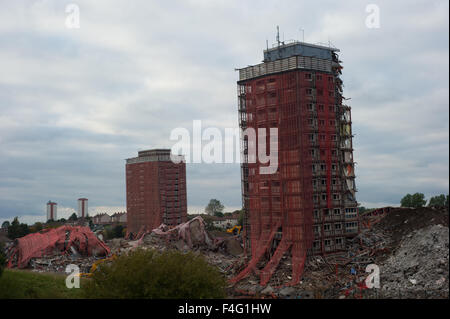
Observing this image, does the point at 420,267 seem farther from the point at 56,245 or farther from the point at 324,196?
the point at 56,245

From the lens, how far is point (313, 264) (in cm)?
6125

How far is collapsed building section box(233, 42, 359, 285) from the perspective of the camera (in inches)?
2532

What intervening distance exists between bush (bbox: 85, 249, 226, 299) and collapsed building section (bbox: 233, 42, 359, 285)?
2470 cm

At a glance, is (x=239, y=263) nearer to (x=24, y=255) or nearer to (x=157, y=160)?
(x=24, y=255)

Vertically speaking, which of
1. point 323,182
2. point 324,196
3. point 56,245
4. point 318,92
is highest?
point 318,92

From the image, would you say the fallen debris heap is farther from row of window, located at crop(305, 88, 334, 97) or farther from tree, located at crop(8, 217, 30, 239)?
row of window, located at crop(305, 88, 334, 97)

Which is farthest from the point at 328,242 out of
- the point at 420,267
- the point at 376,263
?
the point at 420,267

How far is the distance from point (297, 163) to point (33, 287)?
127 feet

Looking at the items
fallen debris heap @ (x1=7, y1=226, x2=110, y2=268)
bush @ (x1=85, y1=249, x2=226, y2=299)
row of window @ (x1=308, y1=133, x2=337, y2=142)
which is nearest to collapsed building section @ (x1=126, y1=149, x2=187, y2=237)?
fallen debris heap @ (x1=7, y1=226, x2=110, y2=268)

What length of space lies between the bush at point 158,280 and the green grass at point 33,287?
619 centimetres

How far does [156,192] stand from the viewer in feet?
452
